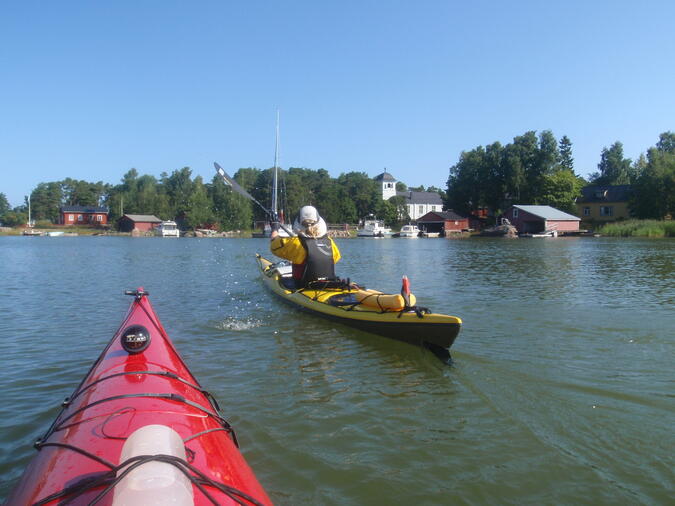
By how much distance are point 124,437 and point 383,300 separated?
589cm

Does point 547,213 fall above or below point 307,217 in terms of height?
above

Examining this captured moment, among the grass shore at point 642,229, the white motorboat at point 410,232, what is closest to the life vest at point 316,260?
the grass shore at point 642,229

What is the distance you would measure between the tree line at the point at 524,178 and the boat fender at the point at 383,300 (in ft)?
217

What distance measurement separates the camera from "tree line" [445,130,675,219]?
64844 millimetres

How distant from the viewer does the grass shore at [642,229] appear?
50.1 m

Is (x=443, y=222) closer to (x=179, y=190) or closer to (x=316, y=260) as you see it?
(x=179, y=190)

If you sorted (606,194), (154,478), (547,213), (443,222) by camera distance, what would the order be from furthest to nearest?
(443,222) < (606,194) < (547,213) < (154,478)

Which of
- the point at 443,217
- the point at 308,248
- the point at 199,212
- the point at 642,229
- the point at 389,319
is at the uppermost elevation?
the point at 199,212

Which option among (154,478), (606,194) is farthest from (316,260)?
(606,194)

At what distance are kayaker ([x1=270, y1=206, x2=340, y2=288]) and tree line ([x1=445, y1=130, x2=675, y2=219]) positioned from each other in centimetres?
6503

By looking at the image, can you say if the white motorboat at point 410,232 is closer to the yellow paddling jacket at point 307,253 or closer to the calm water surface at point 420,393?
the calm water surface at point 420,393

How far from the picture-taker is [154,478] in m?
2.16

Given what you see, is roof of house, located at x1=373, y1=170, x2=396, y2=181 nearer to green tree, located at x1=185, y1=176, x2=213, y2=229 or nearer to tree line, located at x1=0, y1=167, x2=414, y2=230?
tree line, located at x1=0, y1=167, x2=414, y2=230

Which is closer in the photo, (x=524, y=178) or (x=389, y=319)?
(x=389, y=319)
